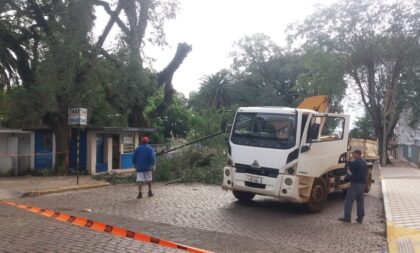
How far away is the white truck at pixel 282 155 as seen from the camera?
37.5 ft

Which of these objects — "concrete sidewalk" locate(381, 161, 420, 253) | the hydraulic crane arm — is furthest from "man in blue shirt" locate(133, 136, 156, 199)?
"concrete sidewalk" locate(381, 161, 420, 253)

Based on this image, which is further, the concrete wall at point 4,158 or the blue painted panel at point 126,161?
the blue painted panel at point 126,161

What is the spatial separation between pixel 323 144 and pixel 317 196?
1383 mm

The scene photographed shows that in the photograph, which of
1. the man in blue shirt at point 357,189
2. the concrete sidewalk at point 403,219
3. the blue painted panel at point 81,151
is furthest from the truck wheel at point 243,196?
the blue painted panel at point 81,151

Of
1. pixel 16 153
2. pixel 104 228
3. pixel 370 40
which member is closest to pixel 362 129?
pixel 370 40

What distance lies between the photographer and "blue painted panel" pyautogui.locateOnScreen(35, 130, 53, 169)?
2214 centimetres

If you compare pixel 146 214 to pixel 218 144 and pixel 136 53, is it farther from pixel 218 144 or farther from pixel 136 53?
pixel 218 144

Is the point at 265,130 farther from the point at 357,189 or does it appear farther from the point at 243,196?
the point at 357,189

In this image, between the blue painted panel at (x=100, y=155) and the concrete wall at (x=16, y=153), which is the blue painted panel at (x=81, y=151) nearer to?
the blue painted panel at (x=100, y=155)

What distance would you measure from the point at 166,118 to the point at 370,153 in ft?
118

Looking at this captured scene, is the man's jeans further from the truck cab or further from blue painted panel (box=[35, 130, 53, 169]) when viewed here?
blue painted panel (box=[35, 130, 53, 169])

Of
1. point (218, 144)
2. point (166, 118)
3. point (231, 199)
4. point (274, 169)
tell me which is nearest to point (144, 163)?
point (231, 199)

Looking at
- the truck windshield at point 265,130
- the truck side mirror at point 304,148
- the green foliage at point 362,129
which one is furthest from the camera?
the green foliage at point 362,129

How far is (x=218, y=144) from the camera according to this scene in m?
22.8
